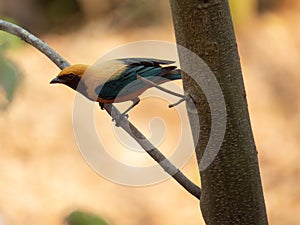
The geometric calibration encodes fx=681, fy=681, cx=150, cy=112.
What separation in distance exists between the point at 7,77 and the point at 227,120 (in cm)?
16

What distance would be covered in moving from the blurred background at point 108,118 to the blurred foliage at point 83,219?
4.30 ft

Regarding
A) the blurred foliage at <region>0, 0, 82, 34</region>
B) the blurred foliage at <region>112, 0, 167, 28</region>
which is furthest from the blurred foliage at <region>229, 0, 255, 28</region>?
the blurred foliage at <region>0, 0, 82, 34</region>

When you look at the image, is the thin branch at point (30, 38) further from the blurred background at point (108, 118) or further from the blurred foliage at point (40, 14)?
the blurred foliage at point (40, 14)

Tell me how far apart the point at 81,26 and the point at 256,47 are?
79cm

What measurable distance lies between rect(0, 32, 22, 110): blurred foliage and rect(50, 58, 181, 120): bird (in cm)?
3

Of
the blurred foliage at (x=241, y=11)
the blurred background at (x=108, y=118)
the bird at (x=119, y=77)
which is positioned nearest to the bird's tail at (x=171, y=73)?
the bird at (x=119, y=77)

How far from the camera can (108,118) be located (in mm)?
2209

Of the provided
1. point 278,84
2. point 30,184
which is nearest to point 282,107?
point 278,84

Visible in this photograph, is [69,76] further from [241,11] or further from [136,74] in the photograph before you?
[241,11]

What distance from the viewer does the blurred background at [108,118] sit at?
217 cm

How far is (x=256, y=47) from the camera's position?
120 inches

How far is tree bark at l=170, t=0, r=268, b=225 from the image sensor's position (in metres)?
0.40

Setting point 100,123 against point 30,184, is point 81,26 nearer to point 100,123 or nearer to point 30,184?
point 100,123

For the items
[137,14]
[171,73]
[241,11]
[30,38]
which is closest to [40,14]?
[137,14]
